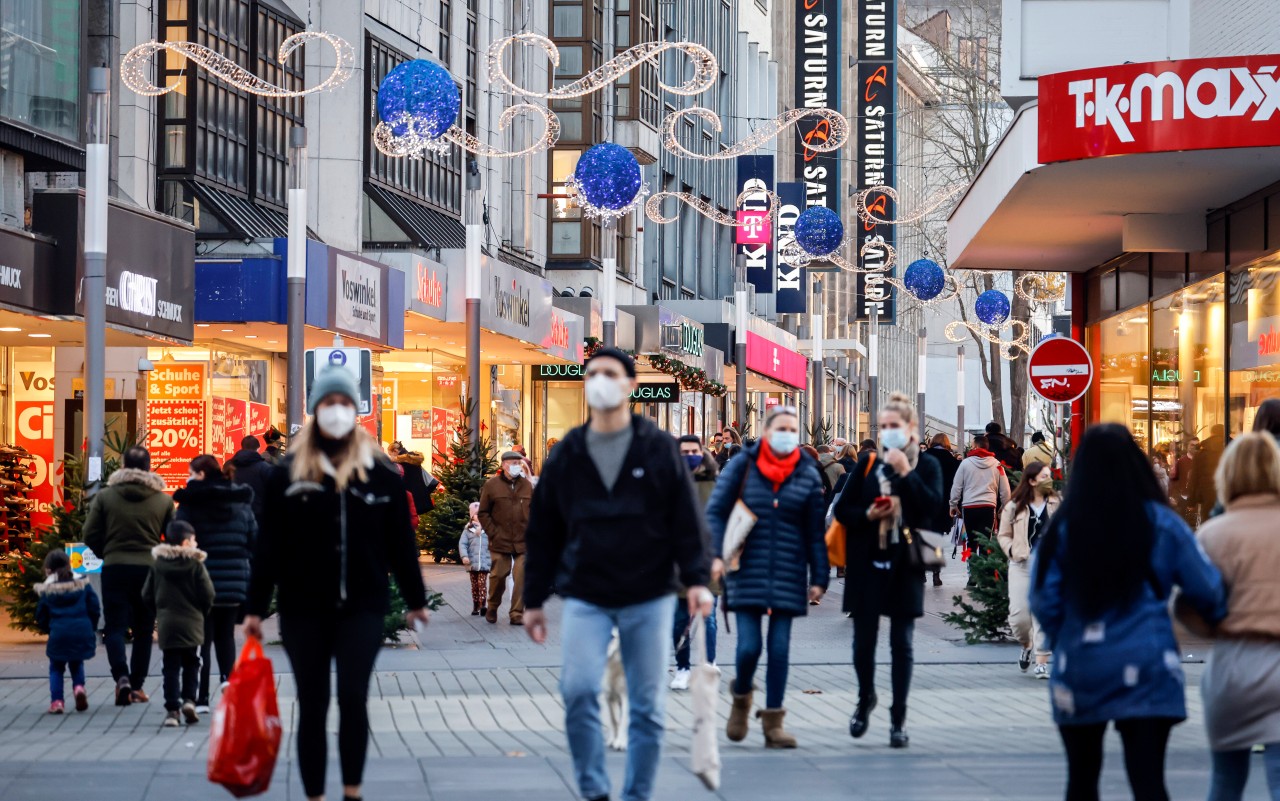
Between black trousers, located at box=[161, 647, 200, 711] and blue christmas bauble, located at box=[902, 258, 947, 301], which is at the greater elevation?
blue christmas bauble, located at box=[902, 258, 947, 301]

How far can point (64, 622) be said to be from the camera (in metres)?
12.3

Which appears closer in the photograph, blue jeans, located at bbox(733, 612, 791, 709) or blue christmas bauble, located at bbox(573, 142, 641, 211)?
blue jeans, located at bbox(733, 612, 791, 709)

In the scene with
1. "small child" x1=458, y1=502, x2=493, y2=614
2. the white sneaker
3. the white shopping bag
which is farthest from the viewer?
"small child" x1=458, y1=502, x2=493, y2=614

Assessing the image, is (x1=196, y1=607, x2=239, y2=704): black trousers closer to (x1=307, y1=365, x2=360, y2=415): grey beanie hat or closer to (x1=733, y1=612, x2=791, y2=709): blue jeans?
(x1=733, y1=612, x2=791, y2=709): blue jeans

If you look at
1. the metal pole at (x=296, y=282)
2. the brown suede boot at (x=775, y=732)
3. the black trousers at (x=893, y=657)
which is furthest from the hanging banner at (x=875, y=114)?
the brown suede boot at (x=775, y=732)

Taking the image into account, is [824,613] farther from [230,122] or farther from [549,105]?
[549,105]

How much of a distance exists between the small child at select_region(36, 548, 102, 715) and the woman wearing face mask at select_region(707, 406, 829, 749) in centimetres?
422

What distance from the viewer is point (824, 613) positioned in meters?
20.2

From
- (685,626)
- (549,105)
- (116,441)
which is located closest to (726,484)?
(685,626)

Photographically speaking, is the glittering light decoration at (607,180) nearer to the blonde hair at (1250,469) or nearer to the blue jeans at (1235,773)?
the blonde hair at (1250,469)

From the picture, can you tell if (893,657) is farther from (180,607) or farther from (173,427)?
(173,427)

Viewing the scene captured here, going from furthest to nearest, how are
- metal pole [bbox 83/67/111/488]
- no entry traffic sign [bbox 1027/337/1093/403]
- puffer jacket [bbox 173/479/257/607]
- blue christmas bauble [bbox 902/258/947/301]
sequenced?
blue christmas bauble [bbox 902/258/947/301] → no entry traffic sign [bbox 1027/337/1093/403] → metal pole [bbox 83/67/111/488] → puffer jacket [bbox 173/479/257/607]

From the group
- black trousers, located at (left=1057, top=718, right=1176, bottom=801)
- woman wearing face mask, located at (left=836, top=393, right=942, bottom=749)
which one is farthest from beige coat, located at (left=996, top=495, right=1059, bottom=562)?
black trousers, located at (left=1057, top=718, right=1176, bottom=801)

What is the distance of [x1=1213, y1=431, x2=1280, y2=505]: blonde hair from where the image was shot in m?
6.76
